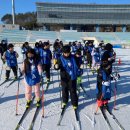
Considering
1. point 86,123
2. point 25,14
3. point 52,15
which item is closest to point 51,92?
point 86,123

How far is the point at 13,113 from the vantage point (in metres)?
6.99

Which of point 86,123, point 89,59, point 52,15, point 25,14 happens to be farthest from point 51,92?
point 25,14

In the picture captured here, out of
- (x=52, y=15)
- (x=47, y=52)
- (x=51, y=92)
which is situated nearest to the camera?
(x=51, y=92)

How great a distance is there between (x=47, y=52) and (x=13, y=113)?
12.9 ft

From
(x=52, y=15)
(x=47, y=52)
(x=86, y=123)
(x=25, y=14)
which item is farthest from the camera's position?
(x=25, y=14)

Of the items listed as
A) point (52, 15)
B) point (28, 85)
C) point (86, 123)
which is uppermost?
point (52, 15)

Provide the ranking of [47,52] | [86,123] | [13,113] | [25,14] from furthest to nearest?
1. [25,14]
2. [47,52]
3. [13,113]
4. [86,123]

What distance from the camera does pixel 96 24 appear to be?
70688 mm

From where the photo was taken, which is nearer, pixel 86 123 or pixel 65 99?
pixel 86 123

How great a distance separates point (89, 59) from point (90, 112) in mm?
7995

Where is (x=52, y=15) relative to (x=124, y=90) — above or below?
above

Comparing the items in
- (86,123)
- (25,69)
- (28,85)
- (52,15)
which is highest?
(52,15)

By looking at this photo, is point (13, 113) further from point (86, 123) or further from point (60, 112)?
point (86, 123)

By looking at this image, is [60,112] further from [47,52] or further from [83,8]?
[83,8]
